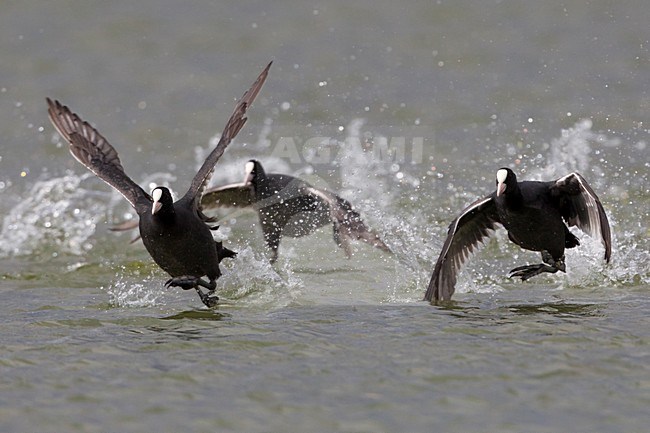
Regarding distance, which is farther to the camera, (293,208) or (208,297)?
(293,208)

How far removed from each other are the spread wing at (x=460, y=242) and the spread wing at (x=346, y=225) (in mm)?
977

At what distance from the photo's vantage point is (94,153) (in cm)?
757

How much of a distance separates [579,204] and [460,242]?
954mm

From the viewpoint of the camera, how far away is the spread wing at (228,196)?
9.12 metres

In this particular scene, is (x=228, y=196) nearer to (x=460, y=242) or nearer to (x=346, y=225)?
(x=346, y=225)

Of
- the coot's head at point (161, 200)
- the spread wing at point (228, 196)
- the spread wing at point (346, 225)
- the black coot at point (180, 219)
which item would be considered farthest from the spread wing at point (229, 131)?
the spread wing at point (228, 196)

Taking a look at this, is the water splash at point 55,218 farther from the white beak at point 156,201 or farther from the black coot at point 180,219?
the white beak at point 156,201

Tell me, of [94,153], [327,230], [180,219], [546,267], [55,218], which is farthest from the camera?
[55,218]

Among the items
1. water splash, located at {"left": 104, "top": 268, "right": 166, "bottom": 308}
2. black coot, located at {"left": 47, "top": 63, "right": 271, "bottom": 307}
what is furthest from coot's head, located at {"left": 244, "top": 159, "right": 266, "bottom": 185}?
black coot, located at {"left": 47, "top": 63, "right": 271, "bottom": 307}

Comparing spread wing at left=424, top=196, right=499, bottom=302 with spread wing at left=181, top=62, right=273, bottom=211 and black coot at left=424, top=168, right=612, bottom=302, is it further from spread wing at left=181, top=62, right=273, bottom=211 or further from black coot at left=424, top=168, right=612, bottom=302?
spread wing at left=181, top=62, right=273, bottom=211

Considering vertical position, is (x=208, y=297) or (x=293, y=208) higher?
(x=293, y=208)

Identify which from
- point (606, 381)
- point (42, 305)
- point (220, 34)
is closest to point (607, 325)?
point (606, 381)

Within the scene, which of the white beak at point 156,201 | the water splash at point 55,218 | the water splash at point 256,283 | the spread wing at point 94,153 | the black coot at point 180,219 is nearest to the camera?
the white beak at point 156,201

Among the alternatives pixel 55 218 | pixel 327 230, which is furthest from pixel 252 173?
pixel 55 218
